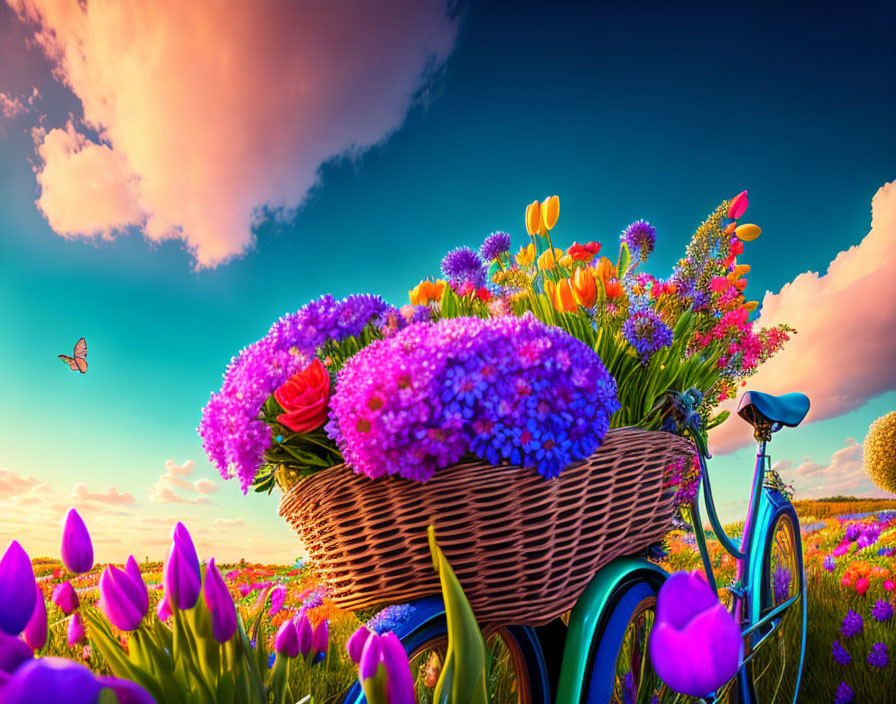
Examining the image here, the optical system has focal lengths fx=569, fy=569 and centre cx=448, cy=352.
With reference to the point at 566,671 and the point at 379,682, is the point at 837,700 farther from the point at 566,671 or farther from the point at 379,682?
the point at 379,682

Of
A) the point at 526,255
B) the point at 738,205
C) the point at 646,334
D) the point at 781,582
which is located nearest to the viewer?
the point at 646,334

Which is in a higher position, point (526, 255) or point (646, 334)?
point (526, 255)

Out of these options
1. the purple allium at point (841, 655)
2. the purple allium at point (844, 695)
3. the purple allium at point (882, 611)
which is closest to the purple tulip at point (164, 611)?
the purple allium at point (844, 695)

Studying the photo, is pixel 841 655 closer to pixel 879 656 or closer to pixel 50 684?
pixel 879 656

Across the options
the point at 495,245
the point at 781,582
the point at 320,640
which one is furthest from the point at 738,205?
the point at 320,640

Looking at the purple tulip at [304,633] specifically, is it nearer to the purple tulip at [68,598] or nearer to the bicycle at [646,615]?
the bicycle at [646,615]

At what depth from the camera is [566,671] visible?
1224 millimetres

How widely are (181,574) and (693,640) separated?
0.57m

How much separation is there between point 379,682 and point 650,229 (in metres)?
1.80

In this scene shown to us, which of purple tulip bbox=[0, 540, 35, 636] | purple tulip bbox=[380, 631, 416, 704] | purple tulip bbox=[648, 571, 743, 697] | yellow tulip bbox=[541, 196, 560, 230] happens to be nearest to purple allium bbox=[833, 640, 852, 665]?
yellow tulip bbox=[541, 196, 560, 230]

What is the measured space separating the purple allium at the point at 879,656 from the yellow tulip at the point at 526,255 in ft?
8.27

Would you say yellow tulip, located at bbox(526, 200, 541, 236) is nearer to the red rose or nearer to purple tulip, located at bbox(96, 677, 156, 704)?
the red rose

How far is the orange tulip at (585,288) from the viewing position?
1441 millimetres

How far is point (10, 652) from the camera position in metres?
0.48
